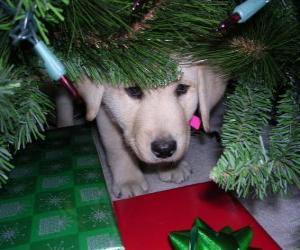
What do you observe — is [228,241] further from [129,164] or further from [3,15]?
[129,164]

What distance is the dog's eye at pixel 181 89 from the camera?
1.26m

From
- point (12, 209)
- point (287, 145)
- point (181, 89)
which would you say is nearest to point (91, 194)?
point (12, 209)

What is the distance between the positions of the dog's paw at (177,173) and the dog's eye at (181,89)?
1.19 ft

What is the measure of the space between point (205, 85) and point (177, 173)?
0.41m

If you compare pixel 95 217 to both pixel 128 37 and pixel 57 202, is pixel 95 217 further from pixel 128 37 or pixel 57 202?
pixel 128 37

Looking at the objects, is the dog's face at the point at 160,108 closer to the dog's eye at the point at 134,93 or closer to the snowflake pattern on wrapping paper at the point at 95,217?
the dog's eye at the point at 134,93

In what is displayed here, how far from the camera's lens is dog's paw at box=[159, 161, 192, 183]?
146 cm

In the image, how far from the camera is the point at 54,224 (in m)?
0.91

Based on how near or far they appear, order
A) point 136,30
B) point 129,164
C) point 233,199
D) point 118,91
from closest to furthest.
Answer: point 136,30, point 233,199, point 118,91, point 129,164

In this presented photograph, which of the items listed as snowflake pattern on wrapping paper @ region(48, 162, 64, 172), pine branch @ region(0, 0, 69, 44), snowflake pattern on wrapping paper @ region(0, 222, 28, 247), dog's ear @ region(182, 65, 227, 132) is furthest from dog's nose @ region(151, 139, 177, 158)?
pine branch @ region(0, 0, 69, 44)

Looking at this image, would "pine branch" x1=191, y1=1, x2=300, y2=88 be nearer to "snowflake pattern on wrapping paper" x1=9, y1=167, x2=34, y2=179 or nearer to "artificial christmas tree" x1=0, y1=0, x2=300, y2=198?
"artificial christmas tree" x1=0, y1=0, x2=300, y2=198

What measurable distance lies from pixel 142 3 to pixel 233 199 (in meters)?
0.69

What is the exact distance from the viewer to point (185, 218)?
0.98 meters

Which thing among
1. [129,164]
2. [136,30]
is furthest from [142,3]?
[129,164]
